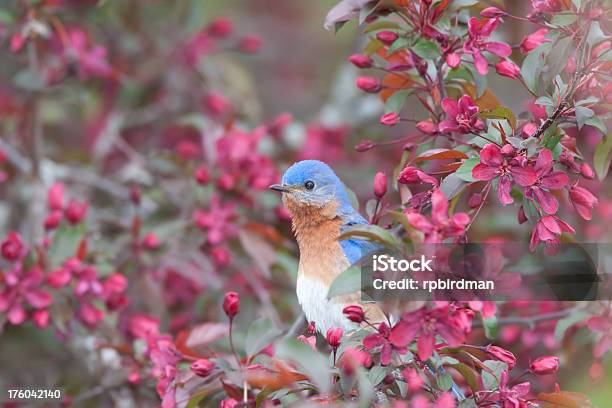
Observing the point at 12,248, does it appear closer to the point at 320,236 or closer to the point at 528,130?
the point at 320,236

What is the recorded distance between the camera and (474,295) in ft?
7.70

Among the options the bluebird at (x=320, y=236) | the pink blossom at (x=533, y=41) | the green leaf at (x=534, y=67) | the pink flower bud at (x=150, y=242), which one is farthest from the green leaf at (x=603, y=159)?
the pink flower bud at (x=150, y=242)

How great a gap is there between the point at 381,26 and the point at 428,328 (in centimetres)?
107

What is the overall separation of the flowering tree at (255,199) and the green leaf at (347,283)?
4.4 inches

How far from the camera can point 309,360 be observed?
6.58 ft

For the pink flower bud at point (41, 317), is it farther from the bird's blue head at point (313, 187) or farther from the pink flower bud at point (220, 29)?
the pink flower bud at point (220, 29)

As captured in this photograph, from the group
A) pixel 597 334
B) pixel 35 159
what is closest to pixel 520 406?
pixel 597 334

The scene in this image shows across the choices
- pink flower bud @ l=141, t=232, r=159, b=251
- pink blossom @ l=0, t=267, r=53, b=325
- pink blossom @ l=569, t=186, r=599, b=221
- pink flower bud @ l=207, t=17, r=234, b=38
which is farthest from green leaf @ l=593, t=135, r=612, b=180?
pink flower bud @ l=207, t=17, r=234, b=38

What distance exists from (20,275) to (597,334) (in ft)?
7.22

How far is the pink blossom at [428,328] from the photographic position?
2018 mm

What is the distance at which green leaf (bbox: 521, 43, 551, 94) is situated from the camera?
8.02 feet

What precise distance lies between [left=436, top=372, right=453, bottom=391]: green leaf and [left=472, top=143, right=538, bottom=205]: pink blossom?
1.65ft

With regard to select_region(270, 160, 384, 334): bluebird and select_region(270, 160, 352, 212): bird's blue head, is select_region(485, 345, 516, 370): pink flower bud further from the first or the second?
select_region(270, 160, 352, 212): bird's blue head

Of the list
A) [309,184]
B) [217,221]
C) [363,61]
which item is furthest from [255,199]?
[363,61]
